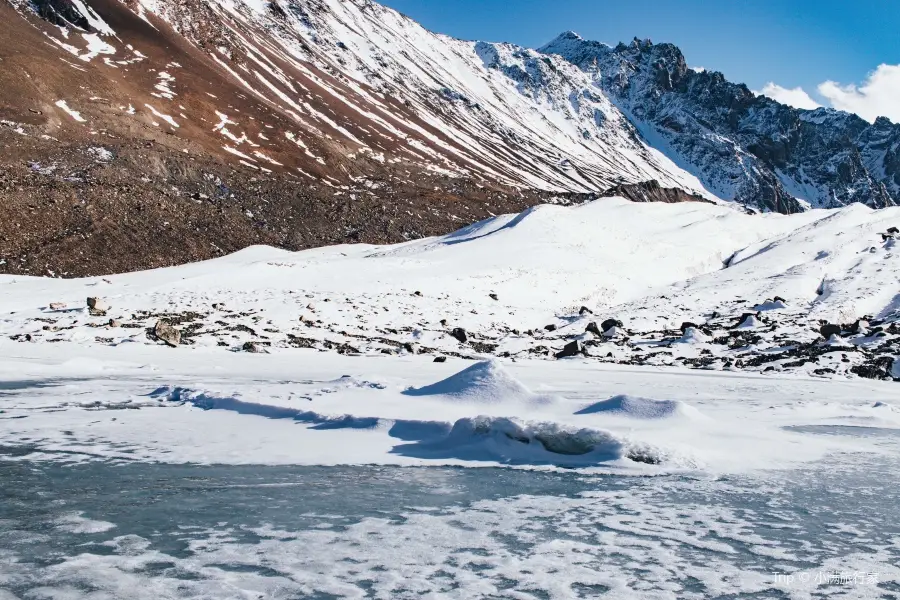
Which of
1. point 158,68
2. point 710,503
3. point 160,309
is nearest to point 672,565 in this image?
point 710,503

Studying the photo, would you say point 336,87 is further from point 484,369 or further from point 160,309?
point 484,369

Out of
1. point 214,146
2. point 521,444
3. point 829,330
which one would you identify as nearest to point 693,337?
point 829,330

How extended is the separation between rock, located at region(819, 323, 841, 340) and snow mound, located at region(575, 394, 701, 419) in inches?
595

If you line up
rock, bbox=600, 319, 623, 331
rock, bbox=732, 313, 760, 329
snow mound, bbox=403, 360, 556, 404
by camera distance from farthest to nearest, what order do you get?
1. rock, bbox=732, 313, 760, 329
2. rock, bbox=600, 319, 623, 331
3. snow mound, bbox=403, 360, 556, 404

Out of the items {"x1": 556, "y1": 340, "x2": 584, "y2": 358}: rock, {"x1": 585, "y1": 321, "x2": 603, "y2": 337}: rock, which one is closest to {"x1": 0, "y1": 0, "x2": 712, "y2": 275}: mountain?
{"x1": 585, "y1": 321, "x2": 603, "y2": 337}: rock

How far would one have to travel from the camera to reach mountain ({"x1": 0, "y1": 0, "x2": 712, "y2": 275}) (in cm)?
4088

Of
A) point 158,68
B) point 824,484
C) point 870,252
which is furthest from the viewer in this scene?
point 158,68

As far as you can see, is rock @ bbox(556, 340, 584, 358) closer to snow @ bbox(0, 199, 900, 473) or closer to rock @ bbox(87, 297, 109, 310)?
snow @ bbox(0, 199, 900, 473)

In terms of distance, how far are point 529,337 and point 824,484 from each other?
17140mm

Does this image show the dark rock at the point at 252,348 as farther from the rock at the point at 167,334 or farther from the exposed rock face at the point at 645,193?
the exposed rock face at the point at 645,193

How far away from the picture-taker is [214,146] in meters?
66.9

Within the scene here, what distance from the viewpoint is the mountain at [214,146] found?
40875 millimetres

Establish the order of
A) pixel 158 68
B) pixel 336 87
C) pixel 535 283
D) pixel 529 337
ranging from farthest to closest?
pixel 336 87 < pixel 158 68 < pixel 535 283 < pixel 529 337

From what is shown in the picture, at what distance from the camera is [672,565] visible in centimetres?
495
